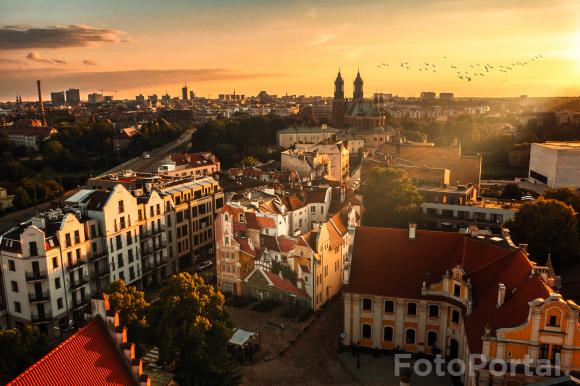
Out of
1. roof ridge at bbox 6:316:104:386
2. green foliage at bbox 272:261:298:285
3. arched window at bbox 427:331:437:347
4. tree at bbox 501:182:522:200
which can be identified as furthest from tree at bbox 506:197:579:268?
roof ridge at bbox 6:316:104:386

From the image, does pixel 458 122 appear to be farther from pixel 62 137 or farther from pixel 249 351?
pixel 249 351

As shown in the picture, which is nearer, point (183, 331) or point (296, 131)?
point (183, 331)

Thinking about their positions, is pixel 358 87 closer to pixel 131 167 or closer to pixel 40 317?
pixel 131 167

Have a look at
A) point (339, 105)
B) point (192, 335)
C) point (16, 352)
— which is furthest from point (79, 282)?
point (339, 105)

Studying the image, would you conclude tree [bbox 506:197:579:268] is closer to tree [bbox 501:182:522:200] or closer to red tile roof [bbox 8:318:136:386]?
tree [bbox 501:182:522:200]

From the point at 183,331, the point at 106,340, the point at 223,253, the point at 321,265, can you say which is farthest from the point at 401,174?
the point at 106,340

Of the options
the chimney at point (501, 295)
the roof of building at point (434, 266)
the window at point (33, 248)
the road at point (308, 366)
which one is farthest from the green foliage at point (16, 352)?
the chimney at point (501, 295)
